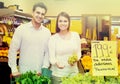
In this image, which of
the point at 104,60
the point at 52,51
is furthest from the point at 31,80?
the point at 52,51

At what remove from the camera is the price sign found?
65.5 inches

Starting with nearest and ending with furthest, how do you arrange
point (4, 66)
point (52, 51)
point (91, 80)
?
point (91, 80) < point (52, 51) < point (4, 66)

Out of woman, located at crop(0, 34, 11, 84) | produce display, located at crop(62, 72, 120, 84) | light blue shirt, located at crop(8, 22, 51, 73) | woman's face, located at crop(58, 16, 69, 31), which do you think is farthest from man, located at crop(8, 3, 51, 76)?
produce display, located at crop(62, 72, 120, 84)

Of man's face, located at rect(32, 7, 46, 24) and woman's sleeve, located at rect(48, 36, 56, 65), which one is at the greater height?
man's face, located at rect(32, 7, 46, 24)

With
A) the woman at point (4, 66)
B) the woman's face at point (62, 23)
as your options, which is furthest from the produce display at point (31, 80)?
the woman at point (4, 66)

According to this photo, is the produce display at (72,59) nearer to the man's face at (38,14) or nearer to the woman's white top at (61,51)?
the woman's white top at (61,51)

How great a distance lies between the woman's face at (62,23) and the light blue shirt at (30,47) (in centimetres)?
15

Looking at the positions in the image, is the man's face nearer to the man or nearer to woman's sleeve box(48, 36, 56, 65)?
the man

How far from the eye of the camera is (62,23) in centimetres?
242

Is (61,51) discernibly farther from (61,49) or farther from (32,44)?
(32,44)

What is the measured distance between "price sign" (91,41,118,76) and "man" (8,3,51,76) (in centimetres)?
84

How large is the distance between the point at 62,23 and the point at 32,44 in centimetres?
35

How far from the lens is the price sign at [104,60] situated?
5.46 feet

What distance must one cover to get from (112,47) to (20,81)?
658mm
